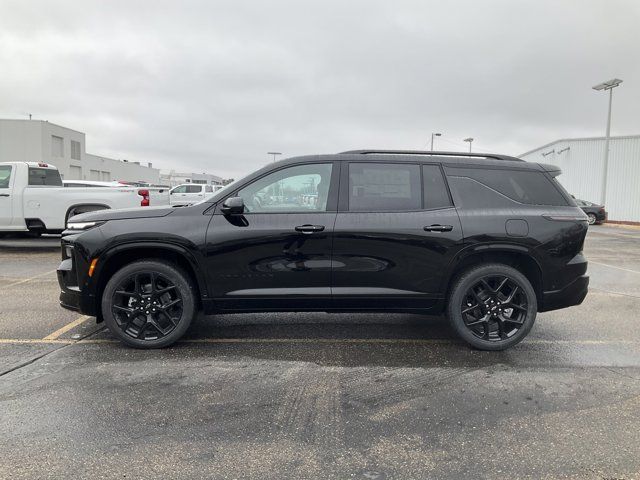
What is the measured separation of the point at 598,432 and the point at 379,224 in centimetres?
Answer: 226

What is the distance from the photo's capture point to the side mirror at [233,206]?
161 inches

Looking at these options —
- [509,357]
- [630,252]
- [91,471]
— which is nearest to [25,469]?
[91,471]

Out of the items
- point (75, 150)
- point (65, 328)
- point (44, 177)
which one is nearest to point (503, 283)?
point (65, 328)

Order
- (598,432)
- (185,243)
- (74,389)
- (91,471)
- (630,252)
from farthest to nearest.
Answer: (630,252)
(185,243)
(74,389)
(598,432)
(91,471)

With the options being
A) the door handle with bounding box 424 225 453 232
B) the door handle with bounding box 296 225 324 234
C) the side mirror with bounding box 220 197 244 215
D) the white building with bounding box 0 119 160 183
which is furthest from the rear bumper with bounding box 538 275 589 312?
the white building with bounding box 0 119 160 183

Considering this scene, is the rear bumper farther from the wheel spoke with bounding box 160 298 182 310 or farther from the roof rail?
the wheel spoke with bounding box 160 298 182 310

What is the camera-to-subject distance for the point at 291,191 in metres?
4.37

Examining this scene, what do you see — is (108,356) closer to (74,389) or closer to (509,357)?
(74,389)

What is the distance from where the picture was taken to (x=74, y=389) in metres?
3.52

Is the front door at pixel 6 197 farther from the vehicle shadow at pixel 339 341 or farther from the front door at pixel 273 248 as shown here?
the front door at pixel 273 248

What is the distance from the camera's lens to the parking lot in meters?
2.64

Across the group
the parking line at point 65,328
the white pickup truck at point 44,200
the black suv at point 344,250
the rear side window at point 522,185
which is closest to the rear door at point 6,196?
the white pickup truck at point 44,200

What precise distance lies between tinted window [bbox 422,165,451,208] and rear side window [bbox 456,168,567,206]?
0.23 metres

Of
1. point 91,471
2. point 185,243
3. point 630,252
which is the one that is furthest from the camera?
point 630,252
